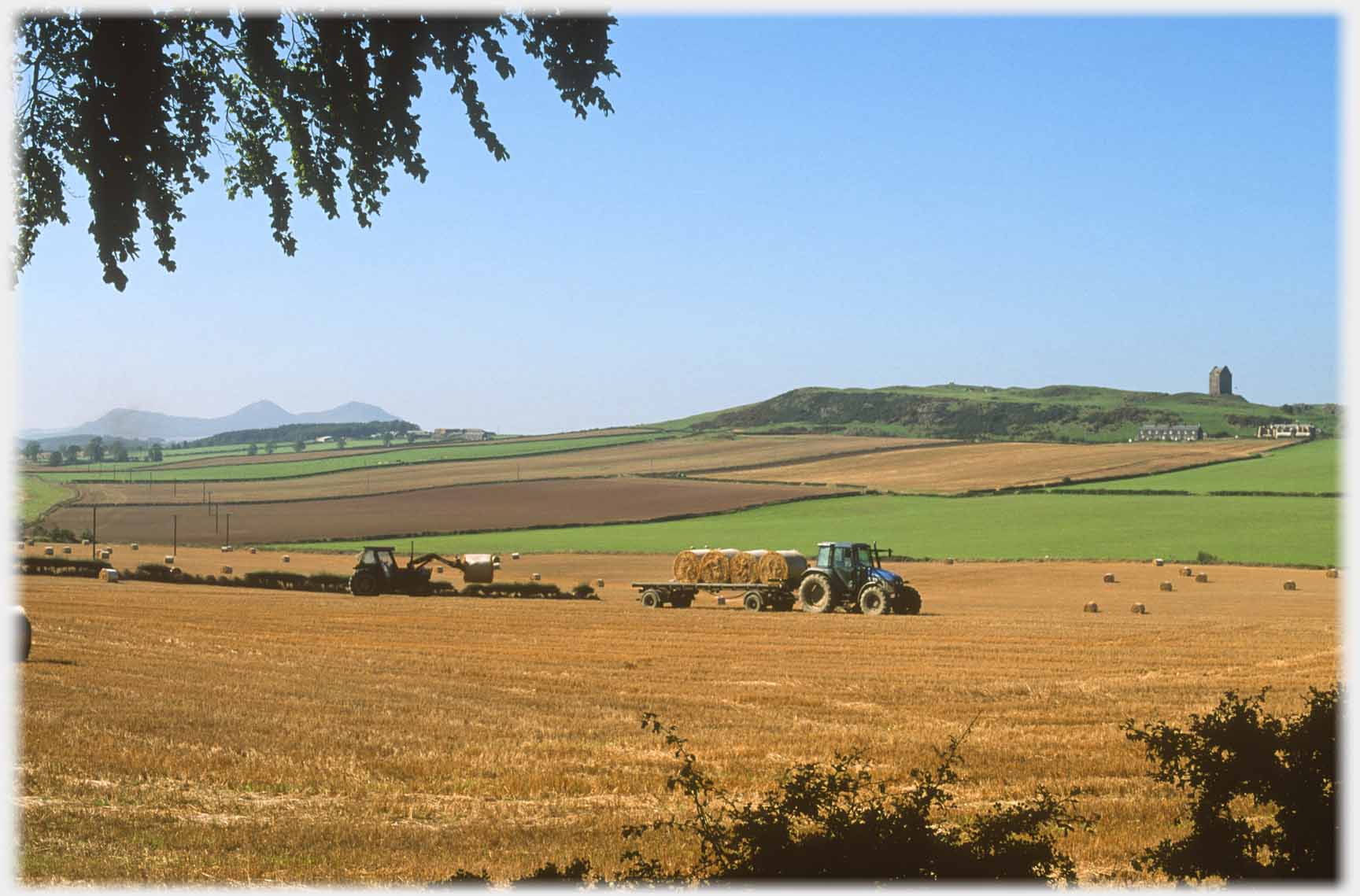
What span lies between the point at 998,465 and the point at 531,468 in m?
39.8

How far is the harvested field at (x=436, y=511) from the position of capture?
7725cm

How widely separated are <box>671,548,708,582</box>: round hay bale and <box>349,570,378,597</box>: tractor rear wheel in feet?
35.4

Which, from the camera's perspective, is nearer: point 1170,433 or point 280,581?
point 280,581

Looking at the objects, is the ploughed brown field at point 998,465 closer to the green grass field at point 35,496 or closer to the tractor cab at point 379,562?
the green grass field at point 35,496

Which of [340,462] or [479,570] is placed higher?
[340,462]

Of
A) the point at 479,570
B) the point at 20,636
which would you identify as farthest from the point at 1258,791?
the point at 479,570

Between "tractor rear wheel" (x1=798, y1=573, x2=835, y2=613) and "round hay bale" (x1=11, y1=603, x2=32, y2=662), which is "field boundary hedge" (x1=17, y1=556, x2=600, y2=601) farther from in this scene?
"round hay bale" (x1=11, y1=603, x2=32, y2=662)

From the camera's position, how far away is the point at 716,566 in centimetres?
4197

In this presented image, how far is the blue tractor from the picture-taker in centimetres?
3753

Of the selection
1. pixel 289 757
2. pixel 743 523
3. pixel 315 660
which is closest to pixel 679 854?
pixel 289 757

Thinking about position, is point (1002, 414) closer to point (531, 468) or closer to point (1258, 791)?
point (531, 468)

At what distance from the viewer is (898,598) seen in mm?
37469

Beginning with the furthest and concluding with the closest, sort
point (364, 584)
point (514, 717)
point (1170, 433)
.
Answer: point (1170, 433) < point (364, 584) < point (514, 717)

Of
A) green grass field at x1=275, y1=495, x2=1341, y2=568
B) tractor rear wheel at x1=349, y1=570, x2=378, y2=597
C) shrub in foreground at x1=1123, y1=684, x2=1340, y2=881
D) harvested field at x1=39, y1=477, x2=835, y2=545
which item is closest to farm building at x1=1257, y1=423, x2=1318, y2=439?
green grass field at x1=275, y1=495, x2=1341, y2=568
